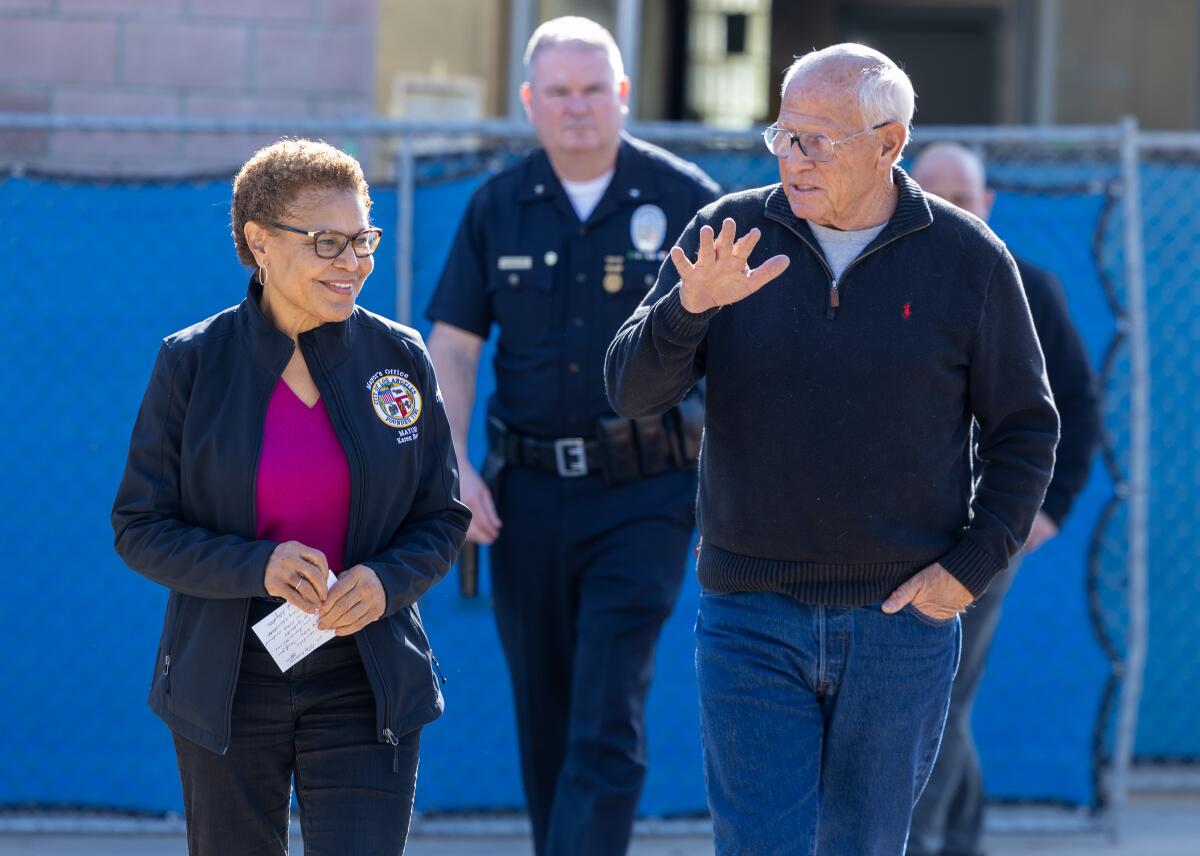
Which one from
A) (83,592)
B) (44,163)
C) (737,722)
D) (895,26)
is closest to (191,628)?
(737,722)

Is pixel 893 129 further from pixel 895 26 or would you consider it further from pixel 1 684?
pixel 895 26

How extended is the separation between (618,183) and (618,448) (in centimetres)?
73

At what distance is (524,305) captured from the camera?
434 centimetres

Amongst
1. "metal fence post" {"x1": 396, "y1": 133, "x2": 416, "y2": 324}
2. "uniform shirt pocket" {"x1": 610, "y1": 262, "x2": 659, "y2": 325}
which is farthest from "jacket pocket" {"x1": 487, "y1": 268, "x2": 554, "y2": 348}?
"metal fence post" {"x1": 396, "y1": 133, "x2": 416, "y2": 324}

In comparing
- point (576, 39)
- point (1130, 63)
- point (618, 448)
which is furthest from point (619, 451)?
point (1130, 63)

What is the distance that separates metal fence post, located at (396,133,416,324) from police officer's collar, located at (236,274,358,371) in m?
2.04

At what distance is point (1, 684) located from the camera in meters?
5.27

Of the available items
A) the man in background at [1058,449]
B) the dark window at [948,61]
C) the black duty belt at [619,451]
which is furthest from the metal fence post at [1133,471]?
the dark window at [948,61]

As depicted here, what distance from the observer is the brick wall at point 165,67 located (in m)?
6.36

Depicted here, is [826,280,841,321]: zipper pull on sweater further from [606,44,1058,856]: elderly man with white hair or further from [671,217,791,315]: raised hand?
[671,217,791,315]: raised hand

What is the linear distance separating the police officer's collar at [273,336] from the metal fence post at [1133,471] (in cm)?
307

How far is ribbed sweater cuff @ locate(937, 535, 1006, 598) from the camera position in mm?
3125

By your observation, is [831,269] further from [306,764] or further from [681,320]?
[306,764]

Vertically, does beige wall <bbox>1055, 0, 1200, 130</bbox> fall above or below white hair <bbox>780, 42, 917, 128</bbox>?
above
